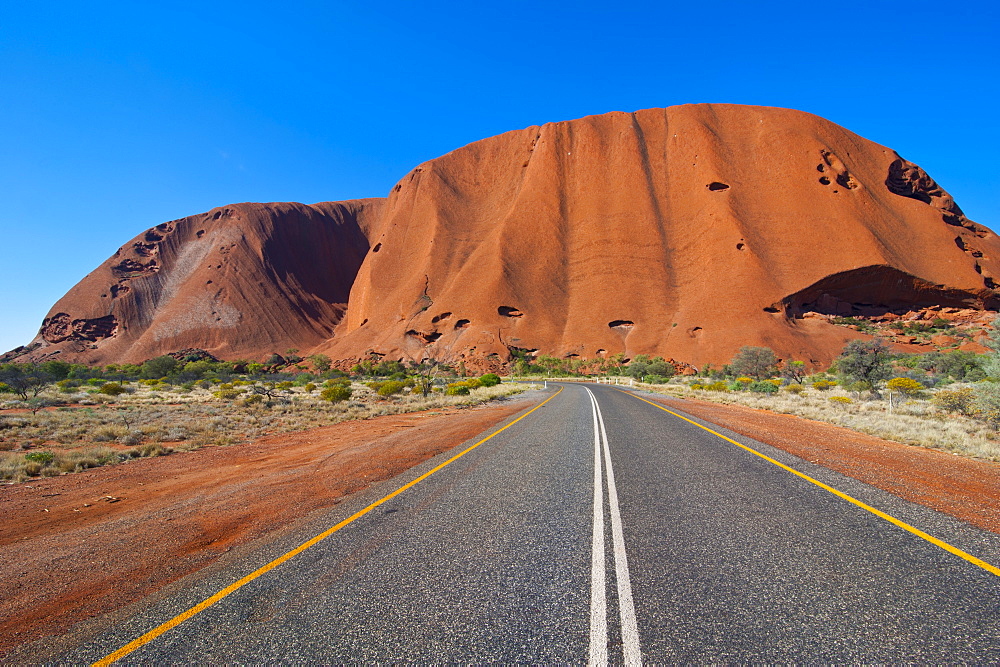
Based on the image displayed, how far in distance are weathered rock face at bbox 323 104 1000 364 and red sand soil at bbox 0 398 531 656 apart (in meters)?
56.5

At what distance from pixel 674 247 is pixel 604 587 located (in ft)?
250

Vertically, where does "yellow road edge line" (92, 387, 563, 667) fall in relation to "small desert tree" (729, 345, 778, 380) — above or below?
below

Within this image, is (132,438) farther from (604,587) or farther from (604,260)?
(604,260)

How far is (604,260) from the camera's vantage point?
2822 inches

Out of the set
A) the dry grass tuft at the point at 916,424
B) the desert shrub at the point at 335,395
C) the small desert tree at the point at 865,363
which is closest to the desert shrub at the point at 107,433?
the desert shrub at the point at 335,395

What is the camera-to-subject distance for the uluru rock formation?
206 ft

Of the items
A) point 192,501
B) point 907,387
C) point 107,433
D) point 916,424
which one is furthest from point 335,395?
point 907,387

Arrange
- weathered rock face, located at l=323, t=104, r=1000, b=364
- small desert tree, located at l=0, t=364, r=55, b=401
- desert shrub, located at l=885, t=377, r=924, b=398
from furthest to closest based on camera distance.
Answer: weathered rock face, located at l=323, t=104, r=1000, b=364
small desert tree, located at l=0, t=364, r=55, b=401
desert shrub, located at l=885, t=377, r=924, b=398

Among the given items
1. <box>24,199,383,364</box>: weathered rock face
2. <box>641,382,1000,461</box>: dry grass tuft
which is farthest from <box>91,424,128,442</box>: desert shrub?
<box>24,199,383,364</box>: weathered rock face

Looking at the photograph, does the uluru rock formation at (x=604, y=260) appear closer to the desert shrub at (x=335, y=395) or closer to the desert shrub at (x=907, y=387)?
the desert shrub at (x=907, y=387)

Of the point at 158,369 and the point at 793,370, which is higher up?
the point at 793,370

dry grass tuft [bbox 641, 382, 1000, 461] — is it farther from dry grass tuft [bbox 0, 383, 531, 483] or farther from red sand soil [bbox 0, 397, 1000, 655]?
dry grass tuft [bbox 0, 383, 531, 483]

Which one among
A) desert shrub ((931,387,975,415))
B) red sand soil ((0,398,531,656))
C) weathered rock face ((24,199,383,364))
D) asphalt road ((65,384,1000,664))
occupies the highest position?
weathered rock face ((24,199,383,364))

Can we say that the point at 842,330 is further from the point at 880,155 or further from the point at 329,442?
the point at 329,442
